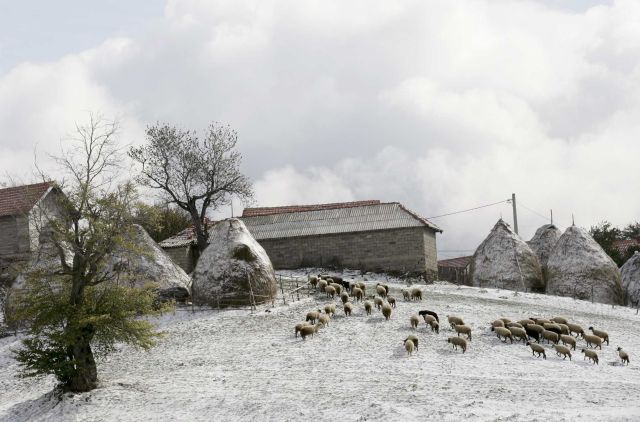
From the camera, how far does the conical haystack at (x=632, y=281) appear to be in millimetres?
44750

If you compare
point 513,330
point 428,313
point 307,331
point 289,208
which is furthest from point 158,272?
point 289,208

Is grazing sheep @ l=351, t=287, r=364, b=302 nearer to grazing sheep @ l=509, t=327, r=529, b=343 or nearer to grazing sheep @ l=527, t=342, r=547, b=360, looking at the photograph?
grazing sheep @ l=509, t=327, r=529, b=343

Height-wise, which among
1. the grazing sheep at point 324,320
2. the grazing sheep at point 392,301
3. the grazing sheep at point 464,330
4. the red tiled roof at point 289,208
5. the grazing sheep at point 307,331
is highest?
the red tiled roof at point 289,208

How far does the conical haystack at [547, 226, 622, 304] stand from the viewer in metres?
44.3

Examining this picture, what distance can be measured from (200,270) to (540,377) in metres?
17.5

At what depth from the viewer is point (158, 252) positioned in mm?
37969

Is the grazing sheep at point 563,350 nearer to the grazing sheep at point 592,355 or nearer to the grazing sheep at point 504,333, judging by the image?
the grazing sheep at point 592,355

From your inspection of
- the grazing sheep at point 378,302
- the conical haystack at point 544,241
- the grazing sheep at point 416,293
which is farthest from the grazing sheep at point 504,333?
the conical haystack at point 544,241

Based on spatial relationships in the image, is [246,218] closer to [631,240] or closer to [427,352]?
[427,352]

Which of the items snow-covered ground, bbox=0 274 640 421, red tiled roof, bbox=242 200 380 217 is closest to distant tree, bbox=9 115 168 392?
snow-covered ground, bbox=0 274 640 421

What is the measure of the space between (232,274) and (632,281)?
24.8 metres

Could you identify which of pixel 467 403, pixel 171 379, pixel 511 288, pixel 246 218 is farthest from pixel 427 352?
pixel 246 218

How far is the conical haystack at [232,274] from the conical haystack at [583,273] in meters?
18.4

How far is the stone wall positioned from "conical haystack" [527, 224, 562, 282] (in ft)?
23.4
